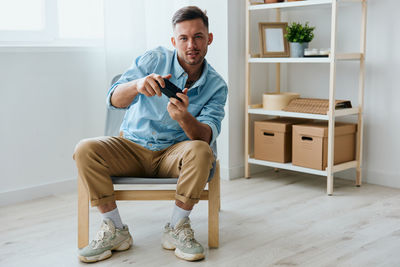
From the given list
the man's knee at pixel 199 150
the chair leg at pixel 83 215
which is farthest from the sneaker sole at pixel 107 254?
the man's knee at pixel 199 150

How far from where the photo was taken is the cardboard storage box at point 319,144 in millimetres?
2738

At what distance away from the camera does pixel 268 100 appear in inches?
118

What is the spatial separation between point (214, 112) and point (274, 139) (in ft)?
3.54

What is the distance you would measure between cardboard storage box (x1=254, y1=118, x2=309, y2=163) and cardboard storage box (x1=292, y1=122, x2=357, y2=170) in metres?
0.08

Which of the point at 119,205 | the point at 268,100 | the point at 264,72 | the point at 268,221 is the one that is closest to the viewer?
the point at 268,221

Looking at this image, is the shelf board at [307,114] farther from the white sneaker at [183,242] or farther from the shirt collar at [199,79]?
the white sneaker at [183,242]

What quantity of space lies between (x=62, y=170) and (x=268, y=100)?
50.9 inches

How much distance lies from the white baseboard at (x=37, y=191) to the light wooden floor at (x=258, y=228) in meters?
0.06

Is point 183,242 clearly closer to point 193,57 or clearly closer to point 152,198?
point 152,198

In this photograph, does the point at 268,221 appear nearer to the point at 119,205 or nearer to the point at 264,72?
the point at 119,205

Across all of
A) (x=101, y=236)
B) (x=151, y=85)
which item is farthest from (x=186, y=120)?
(x=101, y=236)

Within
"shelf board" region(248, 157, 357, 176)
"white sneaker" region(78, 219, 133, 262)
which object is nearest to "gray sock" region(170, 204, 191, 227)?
"white sneaker" region(78, 219, 133, 262)

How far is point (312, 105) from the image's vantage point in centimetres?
281

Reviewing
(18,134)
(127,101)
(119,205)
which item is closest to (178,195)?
(127,101)
